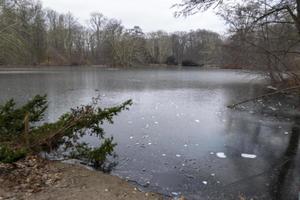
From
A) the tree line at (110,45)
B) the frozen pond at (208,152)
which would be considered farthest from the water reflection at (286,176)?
the tree line at (110,45)

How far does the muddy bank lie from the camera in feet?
14.3

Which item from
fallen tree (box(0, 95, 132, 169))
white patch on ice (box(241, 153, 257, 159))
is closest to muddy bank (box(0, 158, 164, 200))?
fallen tree (box(0, 95, 132, 169))

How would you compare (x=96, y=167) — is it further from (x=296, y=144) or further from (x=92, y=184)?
(x=296, y=144)

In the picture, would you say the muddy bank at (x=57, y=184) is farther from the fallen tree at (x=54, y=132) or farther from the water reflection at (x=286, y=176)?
the water reflection at (x=286, y=176)

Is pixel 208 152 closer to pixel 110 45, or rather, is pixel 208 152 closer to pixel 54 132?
pixel 54 132

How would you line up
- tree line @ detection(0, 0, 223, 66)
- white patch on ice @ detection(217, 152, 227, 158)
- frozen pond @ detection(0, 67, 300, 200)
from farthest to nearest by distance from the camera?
tree line @ detection(0, 0, 223, 66), white patch on ice @ detection(217, 152, 227, 158), frozen pond @ detection(0, 67, 300, 200)

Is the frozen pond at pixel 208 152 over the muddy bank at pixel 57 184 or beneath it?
beneath

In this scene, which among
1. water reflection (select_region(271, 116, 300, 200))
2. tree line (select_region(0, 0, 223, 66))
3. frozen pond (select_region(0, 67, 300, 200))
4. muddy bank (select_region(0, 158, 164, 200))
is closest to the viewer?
muddy bank (select_region(0, 158, 164, 200))

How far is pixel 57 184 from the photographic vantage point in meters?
4.77

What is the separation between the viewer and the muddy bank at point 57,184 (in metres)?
4.37

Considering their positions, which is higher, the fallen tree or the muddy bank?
the fallen tree

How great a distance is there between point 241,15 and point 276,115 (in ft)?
24.7

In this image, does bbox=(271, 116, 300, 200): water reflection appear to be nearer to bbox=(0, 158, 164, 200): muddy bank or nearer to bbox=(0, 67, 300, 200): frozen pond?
bbox=(0, 67, 300, 200): frozen pond

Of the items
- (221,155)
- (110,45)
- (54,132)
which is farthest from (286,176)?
(110,45)
